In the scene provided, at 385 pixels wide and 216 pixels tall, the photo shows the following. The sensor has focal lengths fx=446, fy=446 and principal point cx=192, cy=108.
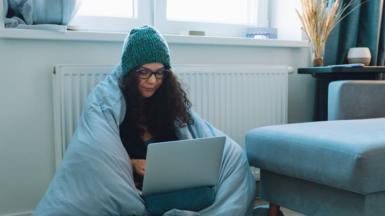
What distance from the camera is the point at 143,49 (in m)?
1.44

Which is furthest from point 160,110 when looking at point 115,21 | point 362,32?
point 362,32

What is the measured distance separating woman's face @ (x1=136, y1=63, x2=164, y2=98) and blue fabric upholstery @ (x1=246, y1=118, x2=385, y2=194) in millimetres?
381

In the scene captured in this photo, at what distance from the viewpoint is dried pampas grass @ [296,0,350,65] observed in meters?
2.20

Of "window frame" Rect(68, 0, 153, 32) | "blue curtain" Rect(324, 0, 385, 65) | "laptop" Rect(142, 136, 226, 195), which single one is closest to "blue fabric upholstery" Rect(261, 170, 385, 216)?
"laptop" Rect(142, 136, 226, 195)

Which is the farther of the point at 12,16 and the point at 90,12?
the point at 90,12

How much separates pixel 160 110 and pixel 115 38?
1.37 ft

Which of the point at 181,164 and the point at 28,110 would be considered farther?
the point at 28,110

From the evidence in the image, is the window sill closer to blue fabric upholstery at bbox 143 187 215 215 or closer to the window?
the window

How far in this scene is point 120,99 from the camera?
4.66 feet

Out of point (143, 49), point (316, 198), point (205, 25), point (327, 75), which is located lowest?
point (316, 198)

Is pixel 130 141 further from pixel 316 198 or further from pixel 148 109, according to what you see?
pixel 316 198

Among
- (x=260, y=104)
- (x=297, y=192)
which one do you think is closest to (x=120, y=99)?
(x=297, y=192)

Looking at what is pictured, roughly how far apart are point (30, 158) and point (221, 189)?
783mm

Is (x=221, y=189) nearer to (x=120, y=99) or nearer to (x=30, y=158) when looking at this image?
(x=120, y=99)
